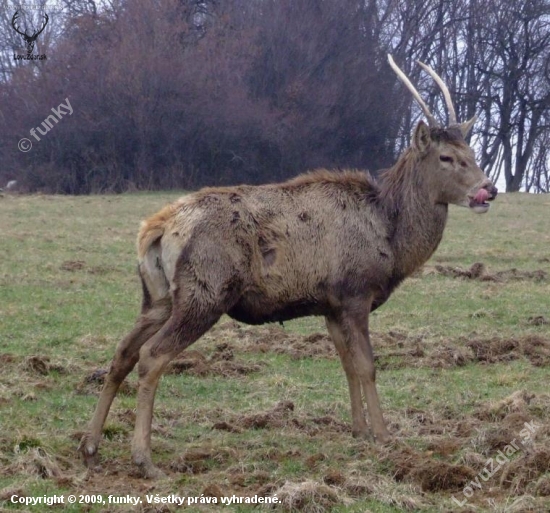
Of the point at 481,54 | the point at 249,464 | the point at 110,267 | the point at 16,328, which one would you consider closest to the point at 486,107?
the point at 481,54

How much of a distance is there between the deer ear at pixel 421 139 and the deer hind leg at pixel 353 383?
5.56 ft

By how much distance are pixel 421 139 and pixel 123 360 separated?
3157 mm

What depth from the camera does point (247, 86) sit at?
43500mm

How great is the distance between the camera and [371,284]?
8156mm

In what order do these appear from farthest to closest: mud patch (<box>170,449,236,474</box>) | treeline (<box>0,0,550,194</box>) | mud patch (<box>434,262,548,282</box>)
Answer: treeline (<box>0,0,550,194</box>)
mud patch (<box>434,262,548,282</box>)
mud patch (<box>170,449,236,474</box>)

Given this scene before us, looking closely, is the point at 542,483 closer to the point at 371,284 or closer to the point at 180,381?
the point at 371,284

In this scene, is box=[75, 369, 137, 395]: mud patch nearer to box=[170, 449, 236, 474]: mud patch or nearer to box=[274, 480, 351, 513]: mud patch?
box=[170, 449, 236, 474]: mud patch

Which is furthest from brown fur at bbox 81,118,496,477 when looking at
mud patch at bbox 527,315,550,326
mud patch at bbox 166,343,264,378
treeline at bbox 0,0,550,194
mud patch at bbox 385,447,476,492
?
treeline at bbox 0,0,550,194

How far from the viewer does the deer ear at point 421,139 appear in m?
8.68

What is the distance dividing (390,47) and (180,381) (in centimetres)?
4363

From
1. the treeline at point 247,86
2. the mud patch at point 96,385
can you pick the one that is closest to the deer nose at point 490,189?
the mud patch at point 96,385

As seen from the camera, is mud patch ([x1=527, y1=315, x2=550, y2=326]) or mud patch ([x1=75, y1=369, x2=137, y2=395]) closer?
mud patch ([x1=75, y1=369, x2=137, y2=395])

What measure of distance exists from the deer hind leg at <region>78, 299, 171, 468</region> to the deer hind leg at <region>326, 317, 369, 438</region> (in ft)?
4.69

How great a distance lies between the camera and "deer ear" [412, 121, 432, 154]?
8.68m
